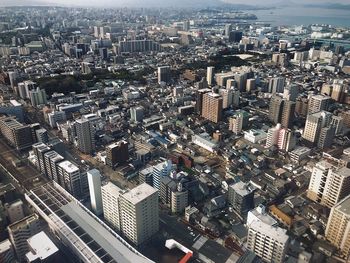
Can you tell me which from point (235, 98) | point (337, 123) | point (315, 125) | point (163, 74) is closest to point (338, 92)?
point (337, 123)

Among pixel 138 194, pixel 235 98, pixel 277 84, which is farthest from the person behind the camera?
pixel 277 84

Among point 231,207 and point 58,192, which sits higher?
point 58,192

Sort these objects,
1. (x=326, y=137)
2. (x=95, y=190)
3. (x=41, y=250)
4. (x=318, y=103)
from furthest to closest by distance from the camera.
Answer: (x=318, y=103) → (x=326, y=137) → (x=95, y=190) → (x=41, y=250)

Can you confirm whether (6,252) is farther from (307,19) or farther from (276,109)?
(307,19)

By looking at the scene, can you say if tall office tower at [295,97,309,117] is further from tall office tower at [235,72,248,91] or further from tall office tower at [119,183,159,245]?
tall office tower at [119,183,159,245]

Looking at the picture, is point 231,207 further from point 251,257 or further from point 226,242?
point 251,257

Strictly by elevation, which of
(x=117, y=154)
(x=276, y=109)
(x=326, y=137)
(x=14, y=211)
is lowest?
(x=14, y=211)

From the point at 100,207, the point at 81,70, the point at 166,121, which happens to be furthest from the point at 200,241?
the point at 81,70
